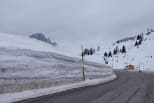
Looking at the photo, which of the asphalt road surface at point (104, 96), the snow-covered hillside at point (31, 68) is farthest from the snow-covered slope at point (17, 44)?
the asphalt road surface at point (104, 96)

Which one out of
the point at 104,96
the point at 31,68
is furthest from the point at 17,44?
the point at 104,96

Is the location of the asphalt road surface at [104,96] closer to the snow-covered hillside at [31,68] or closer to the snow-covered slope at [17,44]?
the snow-covered hillside at [31,68]

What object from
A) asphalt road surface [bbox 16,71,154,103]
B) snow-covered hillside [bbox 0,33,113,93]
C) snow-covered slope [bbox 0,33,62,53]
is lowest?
asphalt road surface [bbox 16,71,154,103]

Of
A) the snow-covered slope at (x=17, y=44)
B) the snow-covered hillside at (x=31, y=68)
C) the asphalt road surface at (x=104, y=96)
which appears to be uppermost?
the snow-covered slope at (x=17, y=44)

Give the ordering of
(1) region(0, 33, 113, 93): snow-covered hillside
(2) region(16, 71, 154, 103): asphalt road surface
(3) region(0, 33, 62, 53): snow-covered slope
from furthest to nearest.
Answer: (3) region(0, 33, 62, 53): snow-covered slope < (1) region(0, 33, 113, 93): snow-covered hillside < (2) region(16, 71, 154, 103): asphalt road surface

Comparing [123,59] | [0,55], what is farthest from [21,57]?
[123,59]

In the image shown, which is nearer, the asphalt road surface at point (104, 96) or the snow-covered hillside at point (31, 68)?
the asphalt road surface at point (104, 96)

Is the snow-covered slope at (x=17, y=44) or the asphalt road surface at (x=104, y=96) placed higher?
the snow-covered slope at (x=17, y=44)

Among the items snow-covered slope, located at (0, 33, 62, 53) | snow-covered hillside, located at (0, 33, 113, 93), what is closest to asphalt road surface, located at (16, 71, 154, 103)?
snow-covered hillside, located at (0, 33, 113, 93)

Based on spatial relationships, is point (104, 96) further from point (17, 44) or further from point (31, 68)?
point (17, 44)

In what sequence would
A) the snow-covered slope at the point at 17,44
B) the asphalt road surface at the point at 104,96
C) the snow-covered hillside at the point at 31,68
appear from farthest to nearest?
1. the snow-covered slope at the point at 17,44
2. the snow-covered hillside at the point at 31,68
3. the asphalt road surface at the point at 104,96

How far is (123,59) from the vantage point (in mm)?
189000

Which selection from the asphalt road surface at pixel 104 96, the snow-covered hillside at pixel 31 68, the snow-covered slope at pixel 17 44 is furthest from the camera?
the snow-covered slope at pixel 17 44

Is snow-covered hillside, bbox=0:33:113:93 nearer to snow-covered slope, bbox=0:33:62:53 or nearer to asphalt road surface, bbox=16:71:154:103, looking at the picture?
snow-covered slope, bbox=0:33:62:53
